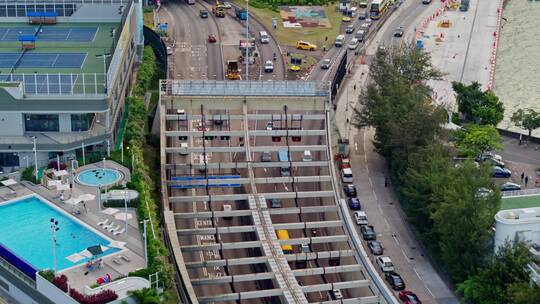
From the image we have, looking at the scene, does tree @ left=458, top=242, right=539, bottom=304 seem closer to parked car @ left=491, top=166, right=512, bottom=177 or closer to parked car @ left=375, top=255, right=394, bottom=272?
parked car @ left=375, top=255, right=394, bottom=272

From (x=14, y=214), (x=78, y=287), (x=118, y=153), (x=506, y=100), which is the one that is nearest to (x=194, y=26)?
(x=506, y=100)

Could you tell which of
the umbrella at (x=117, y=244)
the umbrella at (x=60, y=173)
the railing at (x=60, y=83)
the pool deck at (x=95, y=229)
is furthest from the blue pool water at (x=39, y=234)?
the railing at (x=60, y=83)

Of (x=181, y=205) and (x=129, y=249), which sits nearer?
(x=129, y=249)

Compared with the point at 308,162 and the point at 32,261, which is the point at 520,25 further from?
the point at 32,261

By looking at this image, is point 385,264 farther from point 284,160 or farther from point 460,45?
point 460,45

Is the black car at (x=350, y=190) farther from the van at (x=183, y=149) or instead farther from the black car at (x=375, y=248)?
the van at (x=183, y=149)

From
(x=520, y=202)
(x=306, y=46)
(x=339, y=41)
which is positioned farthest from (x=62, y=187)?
(x=339, y=41)

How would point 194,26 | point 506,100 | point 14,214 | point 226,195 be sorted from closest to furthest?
point 14,214 → point 226,195 → point 506,100 → point 194,26
